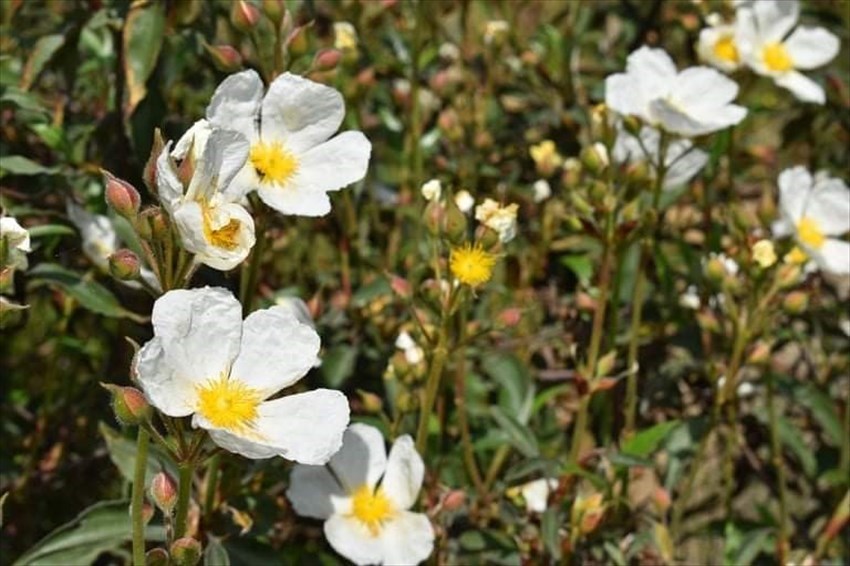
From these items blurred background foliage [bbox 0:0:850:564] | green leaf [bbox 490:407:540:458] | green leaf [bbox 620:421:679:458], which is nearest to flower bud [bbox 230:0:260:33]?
blurred background foliage [bbox 0:0:850:564]

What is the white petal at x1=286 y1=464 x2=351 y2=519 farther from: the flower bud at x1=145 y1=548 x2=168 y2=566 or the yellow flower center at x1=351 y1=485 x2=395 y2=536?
the flower bud at x1=145 y1=548 x2=168 y2=566

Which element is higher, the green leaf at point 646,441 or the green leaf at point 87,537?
the green leaf at point 87,537

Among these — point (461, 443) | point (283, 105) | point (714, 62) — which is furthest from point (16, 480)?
point (714, 62)

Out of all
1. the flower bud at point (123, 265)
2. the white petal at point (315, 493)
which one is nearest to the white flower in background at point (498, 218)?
the white petal at point (315, 493)

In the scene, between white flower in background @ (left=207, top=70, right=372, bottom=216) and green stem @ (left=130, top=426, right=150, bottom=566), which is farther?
white flower in background @ (left=207, top=70, right=372, bottom=216)

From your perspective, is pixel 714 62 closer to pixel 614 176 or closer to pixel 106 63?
pixel 614 176

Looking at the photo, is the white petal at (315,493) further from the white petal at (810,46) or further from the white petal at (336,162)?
the white petal at (810,46)

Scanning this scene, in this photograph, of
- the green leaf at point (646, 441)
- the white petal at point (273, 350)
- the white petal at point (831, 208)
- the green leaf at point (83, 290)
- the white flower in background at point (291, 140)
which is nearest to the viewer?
the white petal at point (273, 350)
